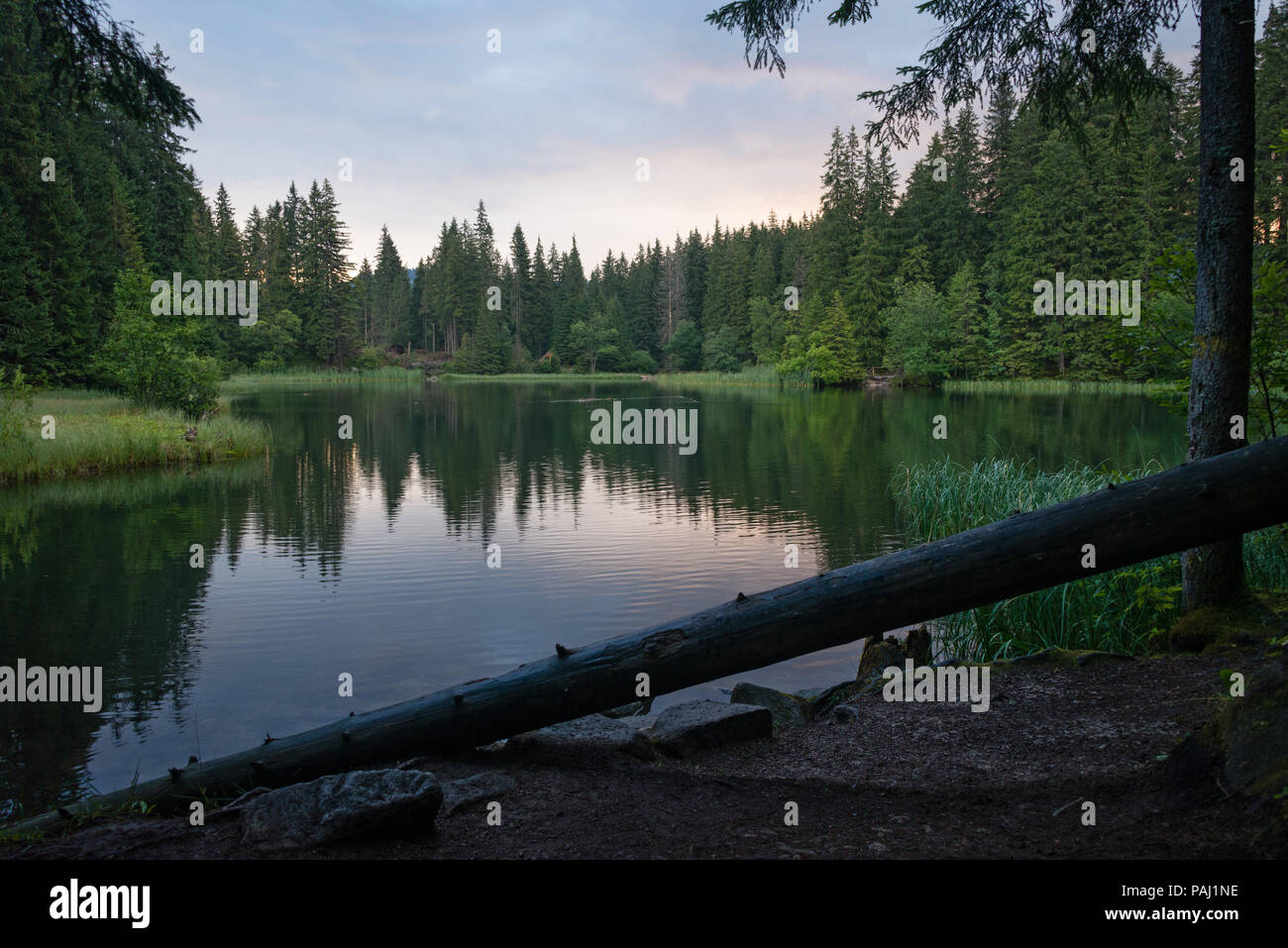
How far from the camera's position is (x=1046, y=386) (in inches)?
2164

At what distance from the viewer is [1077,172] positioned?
5675 centimetres

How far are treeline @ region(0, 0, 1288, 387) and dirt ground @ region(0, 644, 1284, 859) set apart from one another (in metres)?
3.71

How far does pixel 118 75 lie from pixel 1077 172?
6281 centimetres

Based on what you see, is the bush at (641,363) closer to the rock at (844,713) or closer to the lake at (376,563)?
the lake at (376,563)

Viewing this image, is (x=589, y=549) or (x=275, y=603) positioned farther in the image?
(x=589, y=549)

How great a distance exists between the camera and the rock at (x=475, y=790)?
177 inches

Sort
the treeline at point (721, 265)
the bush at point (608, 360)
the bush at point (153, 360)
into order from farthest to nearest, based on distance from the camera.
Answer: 1. the bush at point (608, 360)
2. the treeline at point (721, 265)
3. the bush at point (153, 360)

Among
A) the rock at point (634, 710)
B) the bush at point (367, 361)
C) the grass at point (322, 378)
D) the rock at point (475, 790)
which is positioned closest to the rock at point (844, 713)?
the rock at point (634, 710)

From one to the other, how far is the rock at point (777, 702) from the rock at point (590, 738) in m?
1.30

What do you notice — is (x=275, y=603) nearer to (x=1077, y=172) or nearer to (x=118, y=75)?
(x=118, y=75)

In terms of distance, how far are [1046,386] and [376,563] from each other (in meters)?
51.9

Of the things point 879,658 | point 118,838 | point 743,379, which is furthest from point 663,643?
point 743,379
